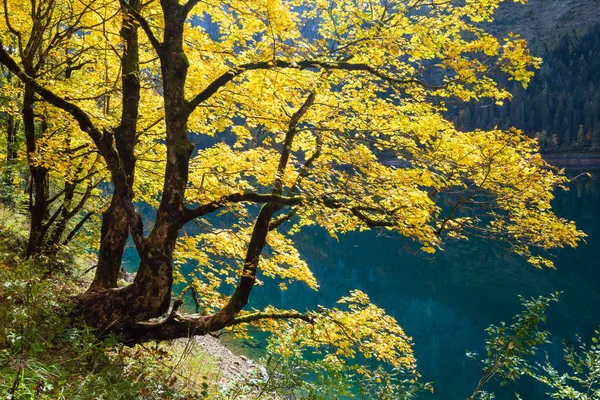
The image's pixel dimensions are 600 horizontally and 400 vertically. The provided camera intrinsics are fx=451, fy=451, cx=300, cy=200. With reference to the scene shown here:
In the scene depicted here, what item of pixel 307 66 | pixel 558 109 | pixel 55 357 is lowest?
pixel 55 357

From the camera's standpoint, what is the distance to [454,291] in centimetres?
3578

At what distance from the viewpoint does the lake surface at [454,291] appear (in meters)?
24.8

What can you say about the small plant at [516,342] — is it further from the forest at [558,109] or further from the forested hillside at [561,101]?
the forest at [558,109]

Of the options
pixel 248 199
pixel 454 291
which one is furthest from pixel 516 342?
pixel 454 291

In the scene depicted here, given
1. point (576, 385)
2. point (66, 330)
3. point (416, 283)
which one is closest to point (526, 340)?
point (66, 330)

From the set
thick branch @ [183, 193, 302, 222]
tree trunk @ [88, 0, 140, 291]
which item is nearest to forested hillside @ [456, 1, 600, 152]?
thick branch @ [183, 193, 302, 222]

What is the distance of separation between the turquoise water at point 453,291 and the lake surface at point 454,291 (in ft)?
0.19

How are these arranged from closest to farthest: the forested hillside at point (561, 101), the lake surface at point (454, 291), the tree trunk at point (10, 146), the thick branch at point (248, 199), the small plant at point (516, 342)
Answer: the small plant at point (516, 342) < the thick branch at point (248, 199) < the tree trunk at point (10, 146) < the lake surface at point (454, 291) < the forested hillside at point (561, 101)

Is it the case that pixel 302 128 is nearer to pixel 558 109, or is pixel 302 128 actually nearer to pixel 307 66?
pixel 307 66

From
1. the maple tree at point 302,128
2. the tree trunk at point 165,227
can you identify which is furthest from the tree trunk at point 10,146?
the tree trunk at point 165,227

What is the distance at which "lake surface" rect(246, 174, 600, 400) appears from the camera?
81.4 feet

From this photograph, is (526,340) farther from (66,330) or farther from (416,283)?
(416,283)

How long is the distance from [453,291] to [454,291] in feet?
0.28

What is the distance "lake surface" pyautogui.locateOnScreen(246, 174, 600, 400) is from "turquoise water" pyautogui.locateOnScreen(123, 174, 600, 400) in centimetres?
6
